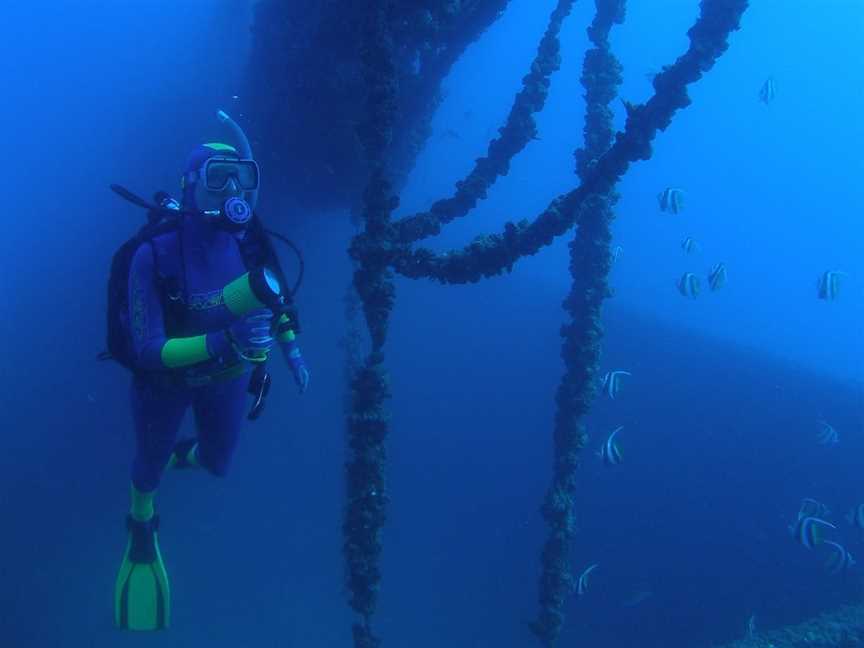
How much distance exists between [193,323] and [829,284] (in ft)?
31.1

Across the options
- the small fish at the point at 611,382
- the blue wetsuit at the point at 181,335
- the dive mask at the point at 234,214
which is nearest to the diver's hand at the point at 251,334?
the blue wetsuit at the point at 181,335

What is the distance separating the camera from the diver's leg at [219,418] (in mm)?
5543

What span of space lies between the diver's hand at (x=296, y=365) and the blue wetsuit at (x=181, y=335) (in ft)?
1.29

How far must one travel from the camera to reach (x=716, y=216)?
96.6 m

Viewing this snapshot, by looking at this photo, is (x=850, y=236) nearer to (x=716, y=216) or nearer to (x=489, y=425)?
(x=716, y=216)

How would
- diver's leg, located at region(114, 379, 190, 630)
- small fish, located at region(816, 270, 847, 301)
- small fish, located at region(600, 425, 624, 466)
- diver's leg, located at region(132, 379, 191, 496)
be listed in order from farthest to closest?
small fish, located at region(816, 270, 847, 301), small fish, located at region(600, 425, 624, 466), diver's leg, located at region(114, 379, 190, 630), diver's leg, located at region(132, 379, 191, 496)

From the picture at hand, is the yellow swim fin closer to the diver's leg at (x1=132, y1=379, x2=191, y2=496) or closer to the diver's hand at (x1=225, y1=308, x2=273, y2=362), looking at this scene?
the diver's leg at (x1=132, y1=379, x2=191, y2=496)

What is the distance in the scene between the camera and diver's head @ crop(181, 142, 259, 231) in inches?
180

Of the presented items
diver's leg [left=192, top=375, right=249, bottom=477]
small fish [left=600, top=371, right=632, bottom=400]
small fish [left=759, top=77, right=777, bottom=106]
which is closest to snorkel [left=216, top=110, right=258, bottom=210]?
diver's leg [left=192, top=375, right=249, bottom=477]

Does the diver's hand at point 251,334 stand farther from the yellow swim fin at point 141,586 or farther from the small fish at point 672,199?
the small fish at point 672,199

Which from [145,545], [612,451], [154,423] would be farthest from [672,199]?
[145,545]

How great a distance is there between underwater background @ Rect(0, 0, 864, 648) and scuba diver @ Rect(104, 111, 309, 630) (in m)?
7.16

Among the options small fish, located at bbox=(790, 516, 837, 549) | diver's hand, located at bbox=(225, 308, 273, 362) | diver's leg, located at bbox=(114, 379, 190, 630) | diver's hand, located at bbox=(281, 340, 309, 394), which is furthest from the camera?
small fish, located at bbox=(790, 516, 837, 549)

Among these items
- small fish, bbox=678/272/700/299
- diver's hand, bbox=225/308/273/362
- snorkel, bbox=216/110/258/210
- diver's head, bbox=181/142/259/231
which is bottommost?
diver's hand, bbox=225/308/273/362
